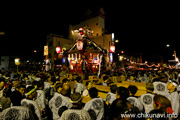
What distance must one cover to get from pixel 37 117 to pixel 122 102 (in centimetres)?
238

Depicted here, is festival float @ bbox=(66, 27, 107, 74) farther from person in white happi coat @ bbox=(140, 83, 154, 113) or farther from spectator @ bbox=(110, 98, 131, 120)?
spectator @ bbox=(110, 98, 131, 120)

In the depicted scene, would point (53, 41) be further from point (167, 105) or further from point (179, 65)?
point (179, 65)

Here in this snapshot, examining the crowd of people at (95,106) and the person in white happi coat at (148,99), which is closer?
the crowd of people at (95,106)

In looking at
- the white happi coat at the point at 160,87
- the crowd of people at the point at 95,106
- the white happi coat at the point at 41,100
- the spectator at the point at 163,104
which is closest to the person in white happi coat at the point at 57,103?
the crowd of people at the point at 95,106

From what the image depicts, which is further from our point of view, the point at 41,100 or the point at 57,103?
the point at 41,100

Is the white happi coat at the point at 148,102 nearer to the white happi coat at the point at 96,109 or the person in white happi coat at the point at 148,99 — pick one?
the person in white happi coat at the point at 148,99

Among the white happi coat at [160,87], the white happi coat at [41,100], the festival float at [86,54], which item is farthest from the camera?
the festival float at [86,54]

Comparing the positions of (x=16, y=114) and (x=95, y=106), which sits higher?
(x=16, y=114)

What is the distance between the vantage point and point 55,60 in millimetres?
31172

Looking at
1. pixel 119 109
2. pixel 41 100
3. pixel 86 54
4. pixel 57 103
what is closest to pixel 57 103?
pixel 57 103

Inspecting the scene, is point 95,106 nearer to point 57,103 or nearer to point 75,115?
point 75,115

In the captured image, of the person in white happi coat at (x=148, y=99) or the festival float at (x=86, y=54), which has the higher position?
the festival float at (x=86, y=54)

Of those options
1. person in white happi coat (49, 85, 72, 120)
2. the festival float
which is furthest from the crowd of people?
the festival float

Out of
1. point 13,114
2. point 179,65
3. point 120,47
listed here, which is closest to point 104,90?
point 13,114
